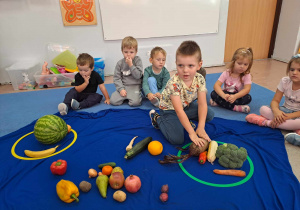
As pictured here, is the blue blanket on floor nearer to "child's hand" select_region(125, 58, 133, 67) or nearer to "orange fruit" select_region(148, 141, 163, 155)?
"orange fruit" select_region(148, 141, 163, 155)

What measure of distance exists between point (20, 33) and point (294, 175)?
4.47 meters

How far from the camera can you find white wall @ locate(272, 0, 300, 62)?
465 cm

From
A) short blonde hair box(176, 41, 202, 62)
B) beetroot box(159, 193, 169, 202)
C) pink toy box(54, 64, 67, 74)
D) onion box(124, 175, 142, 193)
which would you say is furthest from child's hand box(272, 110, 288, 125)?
pink toy box(54, 64, 67, 74)

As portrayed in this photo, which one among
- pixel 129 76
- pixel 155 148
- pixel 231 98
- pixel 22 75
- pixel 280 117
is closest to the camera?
pixel 155 148

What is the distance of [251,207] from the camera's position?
1.36 metres

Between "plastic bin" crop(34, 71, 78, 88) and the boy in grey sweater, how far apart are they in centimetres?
113

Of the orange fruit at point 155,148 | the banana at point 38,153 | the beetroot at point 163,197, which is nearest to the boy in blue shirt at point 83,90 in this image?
the banana at point 38,153

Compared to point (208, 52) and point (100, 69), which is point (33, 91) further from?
point (208, 52)

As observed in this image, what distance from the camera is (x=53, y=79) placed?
12.4 ft

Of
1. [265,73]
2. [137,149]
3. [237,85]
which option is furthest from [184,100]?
[265,73]

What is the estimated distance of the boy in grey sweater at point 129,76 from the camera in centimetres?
285

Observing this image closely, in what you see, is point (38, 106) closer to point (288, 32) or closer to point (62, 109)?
point (62, 109)

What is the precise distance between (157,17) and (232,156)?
3393 millimetres

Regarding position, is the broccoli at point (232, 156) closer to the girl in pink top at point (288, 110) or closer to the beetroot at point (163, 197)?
the beetroot at point (163, 197)
